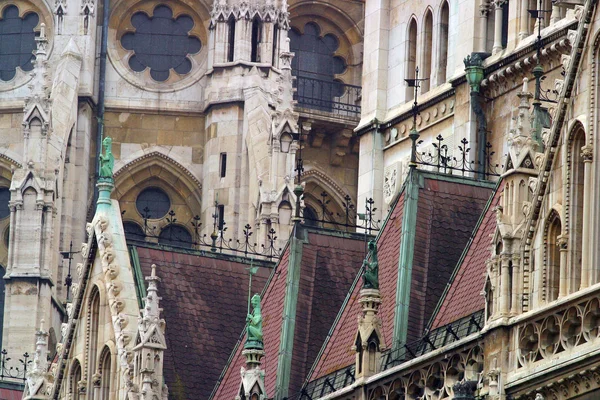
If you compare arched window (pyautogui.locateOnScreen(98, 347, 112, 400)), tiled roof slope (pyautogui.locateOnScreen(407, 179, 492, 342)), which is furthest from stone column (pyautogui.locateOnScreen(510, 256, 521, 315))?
arched window (pyautogui.locateOnScreen(98, 347, 112, 400))

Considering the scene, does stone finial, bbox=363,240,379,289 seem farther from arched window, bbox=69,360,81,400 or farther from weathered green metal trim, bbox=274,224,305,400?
arched window, bbox=69,360,81,400

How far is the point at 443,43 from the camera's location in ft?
184

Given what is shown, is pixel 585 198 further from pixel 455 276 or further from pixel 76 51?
pixel 76 51

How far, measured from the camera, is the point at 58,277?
73750 mm

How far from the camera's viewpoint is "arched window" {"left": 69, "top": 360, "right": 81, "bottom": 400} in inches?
2188

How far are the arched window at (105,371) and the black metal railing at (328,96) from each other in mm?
23094

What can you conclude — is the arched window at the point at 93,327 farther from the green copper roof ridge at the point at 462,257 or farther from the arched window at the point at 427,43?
the green copper roof ridge at the point at 462,257

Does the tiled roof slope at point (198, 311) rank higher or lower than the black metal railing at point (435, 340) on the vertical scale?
higher

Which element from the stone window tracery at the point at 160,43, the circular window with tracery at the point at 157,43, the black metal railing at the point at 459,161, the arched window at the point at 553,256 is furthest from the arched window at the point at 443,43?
the stone window tracery at the point at 160,43

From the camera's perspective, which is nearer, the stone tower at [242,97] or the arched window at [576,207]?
the arched window at [576,207]

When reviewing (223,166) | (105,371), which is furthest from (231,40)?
(105,371)

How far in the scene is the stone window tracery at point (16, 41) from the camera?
7806 cm

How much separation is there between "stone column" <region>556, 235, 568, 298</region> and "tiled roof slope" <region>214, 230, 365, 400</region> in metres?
10.4

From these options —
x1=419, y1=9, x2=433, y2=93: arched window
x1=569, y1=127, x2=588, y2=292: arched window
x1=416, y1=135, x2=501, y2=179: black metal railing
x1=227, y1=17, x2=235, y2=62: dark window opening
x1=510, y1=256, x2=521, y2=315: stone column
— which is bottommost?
x1=510, y1=256, x2=521, y2=315: stone column
